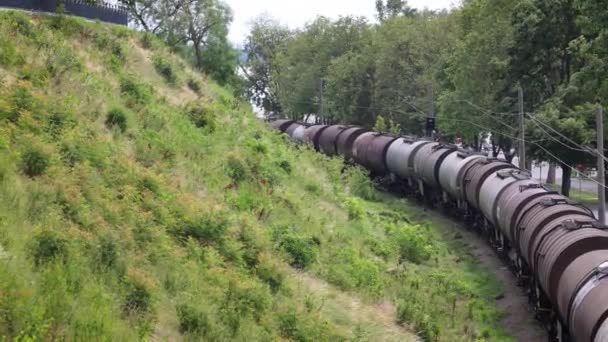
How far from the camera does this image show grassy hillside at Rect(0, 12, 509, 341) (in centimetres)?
1335

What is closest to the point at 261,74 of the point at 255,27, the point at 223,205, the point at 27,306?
the point at 255,27

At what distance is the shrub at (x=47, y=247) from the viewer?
43.2 ft

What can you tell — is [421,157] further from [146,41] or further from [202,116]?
[146,41]

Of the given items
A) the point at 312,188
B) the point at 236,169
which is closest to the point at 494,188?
the point at 312,188

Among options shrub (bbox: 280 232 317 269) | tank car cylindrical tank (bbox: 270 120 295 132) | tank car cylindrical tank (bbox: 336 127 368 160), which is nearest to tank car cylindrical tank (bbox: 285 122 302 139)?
tank car cylindrical tank (bbox: 270 120 295 132)

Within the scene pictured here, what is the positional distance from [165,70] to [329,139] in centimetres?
2180

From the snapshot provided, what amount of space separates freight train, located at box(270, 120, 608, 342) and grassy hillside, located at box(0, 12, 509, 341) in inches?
79.5

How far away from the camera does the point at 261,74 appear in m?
124

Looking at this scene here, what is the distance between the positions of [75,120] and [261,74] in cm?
10464

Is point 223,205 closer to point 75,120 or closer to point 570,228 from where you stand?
point 75,120

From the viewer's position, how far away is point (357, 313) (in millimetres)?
19125

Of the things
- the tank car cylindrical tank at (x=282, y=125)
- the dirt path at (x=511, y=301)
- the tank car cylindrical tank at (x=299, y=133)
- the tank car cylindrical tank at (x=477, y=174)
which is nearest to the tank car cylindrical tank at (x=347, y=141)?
the tank car cylindrical tank at (x=299, y=133)

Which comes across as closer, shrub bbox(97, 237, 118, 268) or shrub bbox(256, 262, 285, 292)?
shrub bbox(97, 237, 118, 268)

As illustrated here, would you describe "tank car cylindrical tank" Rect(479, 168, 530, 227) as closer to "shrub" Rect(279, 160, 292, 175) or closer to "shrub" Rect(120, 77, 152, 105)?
"shrub" Rect(279, 160, 292, 175)
